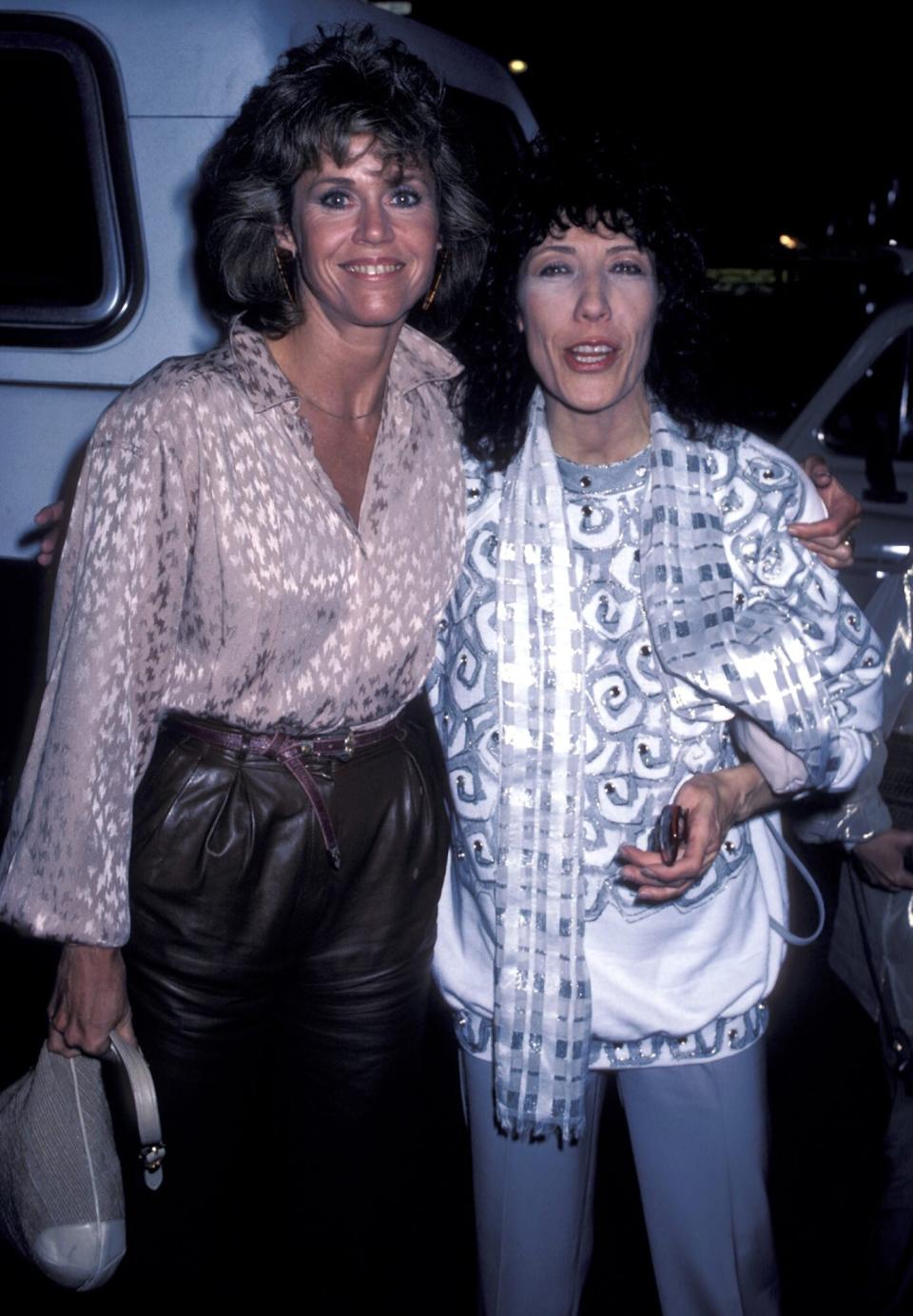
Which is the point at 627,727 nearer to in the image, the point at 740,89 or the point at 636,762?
the point at 636,762

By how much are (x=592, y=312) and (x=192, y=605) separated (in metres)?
0.75

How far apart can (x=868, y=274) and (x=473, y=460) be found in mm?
4464

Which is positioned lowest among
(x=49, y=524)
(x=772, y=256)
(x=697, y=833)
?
(x=697, y=833)

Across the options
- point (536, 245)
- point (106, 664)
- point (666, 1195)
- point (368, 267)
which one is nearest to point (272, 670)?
point (106, 664)

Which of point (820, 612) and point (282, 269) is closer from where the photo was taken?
point (820, 612)

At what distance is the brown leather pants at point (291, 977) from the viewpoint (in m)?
2.00

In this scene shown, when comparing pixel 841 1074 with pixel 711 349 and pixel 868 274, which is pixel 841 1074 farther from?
pixel 868 274

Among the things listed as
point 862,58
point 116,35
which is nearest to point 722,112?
point 862,58

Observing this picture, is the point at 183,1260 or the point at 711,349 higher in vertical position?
the point at 711,349

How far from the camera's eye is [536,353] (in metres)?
2.03

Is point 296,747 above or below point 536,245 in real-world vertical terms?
below

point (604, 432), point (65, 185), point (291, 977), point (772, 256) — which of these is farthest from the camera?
point (772, 256)

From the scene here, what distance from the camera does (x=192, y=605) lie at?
1919 millimetres

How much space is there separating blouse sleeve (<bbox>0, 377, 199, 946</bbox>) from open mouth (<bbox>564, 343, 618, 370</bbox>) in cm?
59
